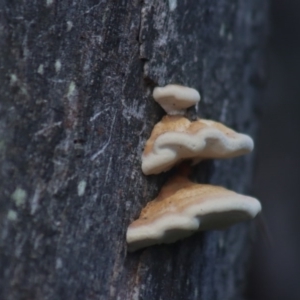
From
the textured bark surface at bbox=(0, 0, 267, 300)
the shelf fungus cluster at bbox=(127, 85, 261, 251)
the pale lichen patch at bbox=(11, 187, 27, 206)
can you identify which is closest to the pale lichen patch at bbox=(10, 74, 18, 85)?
the textured bark surface at bbox=(0, 0, 267, 300)

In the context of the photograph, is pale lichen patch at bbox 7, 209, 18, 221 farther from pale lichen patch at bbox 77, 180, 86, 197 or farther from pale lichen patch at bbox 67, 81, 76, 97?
pale lichen patch at bbox 67, 81, 76, 97

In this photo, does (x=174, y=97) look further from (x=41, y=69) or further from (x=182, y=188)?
Answer: (x=41, y=69)

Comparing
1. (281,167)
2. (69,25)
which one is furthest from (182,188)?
(281,167)

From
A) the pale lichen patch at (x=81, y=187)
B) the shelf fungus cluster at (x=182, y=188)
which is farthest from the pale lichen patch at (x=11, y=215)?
the shelf fungus cluster at (x=182, y=188)

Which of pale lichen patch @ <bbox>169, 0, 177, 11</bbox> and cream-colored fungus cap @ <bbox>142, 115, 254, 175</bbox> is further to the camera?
pale lichen patch @ <bbox>169, 0, 177, 11</bbox>

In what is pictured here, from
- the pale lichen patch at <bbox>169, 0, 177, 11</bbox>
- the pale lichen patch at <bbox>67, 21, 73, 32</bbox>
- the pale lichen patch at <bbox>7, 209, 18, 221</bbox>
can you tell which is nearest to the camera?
the pale lichen patch at <bbox>7, 209, 18, 221</bbox>

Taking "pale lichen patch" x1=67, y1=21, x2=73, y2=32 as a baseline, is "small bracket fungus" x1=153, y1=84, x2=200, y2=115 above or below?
below
